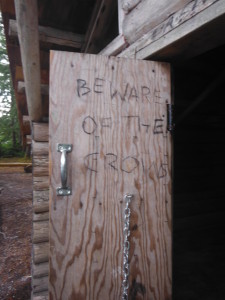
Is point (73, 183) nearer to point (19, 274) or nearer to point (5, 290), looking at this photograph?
point (5, 290)

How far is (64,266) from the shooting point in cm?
140

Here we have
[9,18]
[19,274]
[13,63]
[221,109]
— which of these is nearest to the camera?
[9,18]

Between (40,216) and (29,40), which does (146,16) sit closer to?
(29,40)

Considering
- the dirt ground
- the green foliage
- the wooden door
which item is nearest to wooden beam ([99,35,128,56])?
the wooden door

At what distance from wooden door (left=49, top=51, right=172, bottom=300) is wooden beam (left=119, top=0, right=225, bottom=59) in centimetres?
13

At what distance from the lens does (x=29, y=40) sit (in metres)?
1.52

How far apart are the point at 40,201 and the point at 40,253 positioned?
55 centimetres

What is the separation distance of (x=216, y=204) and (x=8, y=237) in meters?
3.97

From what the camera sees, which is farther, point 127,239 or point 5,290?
point 5,290

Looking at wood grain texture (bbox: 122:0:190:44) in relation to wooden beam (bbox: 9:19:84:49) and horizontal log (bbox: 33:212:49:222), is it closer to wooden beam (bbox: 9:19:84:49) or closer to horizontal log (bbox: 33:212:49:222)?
wooden beam (bbox: 9:19:84:49)

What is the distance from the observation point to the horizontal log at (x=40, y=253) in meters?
2.35

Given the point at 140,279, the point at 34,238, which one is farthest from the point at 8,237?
the point at 140,279

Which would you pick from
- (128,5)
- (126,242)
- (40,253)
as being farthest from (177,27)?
(40,253)

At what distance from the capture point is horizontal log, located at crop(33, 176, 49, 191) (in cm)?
243
